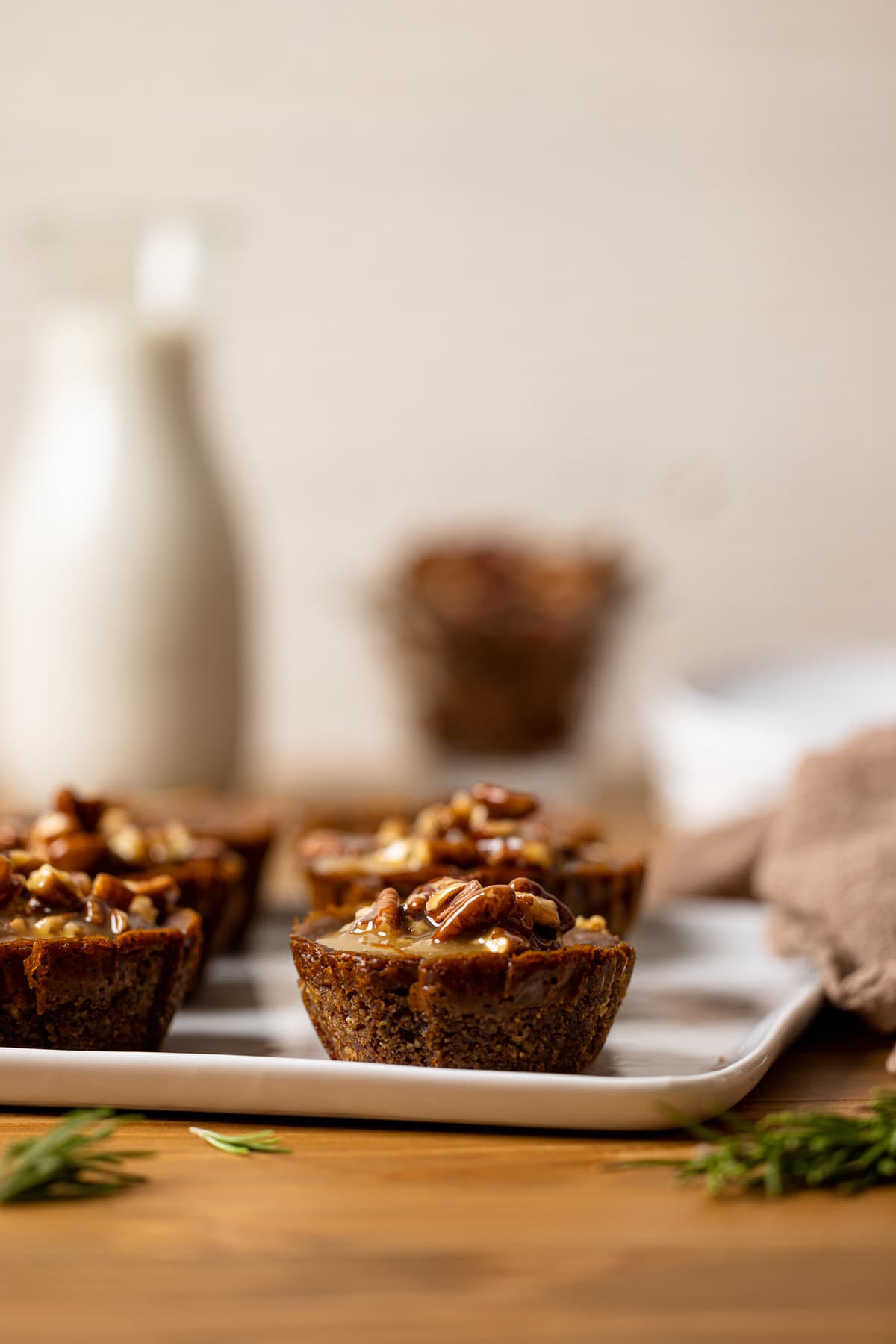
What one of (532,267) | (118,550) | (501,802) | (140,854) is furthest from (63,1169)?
(532,267)

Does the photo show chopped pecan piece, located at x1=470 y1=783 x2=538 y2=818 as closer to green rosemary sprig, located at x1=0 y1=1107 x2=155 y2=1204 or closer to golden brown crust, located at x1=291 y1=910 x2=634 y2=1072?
golden brown crust, located at x1=291 y1=910 x2=634 y2=1072

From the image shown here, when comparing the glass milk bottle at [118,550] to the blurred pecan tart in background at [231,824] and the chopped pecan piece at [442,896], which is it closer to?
the blurred pecan tart in background at [231,824]

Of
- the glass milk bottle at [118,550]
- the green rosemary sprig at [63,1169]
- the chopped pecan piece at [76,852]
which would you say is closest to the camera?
the green rosemary sprig at [63,1169]

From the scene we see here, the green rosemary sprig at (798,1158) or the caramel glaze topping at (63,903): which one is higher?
the caramel glaze topping at (63,903)

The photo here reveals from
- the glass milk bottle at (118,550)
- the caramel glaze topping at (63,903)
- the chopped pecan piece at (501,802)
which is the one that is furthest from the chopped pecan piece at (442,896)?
the glass milk bottle at (118,550)

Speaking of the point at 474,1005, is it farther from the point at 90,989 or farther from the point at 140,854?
the point at 140,854

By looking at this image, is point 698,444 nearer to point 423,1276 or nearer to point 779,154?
point 779,154

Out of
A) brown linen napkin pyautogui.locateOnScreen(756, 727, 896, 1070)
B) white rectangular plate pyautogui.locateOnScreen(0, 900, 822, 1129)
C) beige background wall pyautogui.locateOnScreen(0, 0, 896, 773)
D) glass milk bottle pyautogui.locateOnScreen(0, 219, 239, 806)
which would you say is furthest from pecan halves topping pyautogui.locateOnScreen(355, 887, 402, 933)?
beige background wall pyautogui.locateOnScreen(0, 0, 896, 773)
